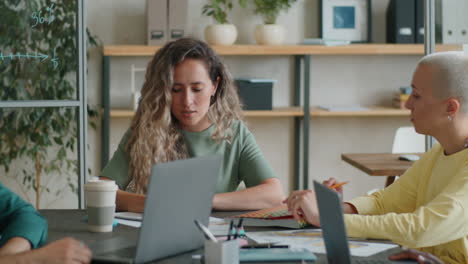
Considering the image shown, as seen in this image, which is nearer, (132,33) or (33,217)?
(33,217)

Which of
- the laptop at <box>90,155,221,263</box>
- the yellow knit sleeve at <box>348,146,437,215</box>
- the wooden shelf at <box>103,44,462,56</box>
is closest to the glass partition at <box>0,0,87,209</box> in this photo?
the wooden shelf at <box>103,44,462,56</box>

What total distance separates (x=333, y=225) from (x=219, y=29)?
3.18 metres

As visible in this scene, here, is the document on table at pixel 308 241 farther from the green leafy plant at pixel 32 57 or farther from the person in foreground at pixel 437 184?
the green leafy plant at pixel 32 57

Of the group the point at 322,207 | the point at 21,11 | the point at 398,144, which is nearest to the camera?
the point at 322,207

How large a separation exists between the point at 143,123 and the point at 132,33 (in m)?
2.33

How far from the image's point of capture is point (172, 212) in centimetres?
160

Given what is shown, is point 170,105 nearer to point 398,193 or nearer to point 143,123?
point 143,123

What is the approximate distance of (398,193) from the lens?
7.10 feet

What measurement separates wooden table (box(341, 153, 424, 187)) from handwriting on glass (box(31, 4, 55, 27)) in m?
1.66

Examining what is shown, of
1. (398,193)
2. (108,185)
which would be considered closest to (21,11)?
(108,185)

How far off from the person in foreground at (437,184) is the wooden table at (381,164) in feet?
4.55

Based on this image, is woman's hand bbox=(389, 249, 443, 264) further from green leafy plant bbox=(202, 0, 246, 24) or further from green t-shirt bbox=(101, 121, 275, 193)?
green leafy plant bbox=(202, 0, 246, 24)

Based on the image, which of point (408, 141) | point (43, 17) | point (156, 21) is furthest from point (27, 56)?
point (408, 141)

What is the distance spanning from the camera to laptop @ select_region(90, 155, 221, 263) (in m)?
1.53
